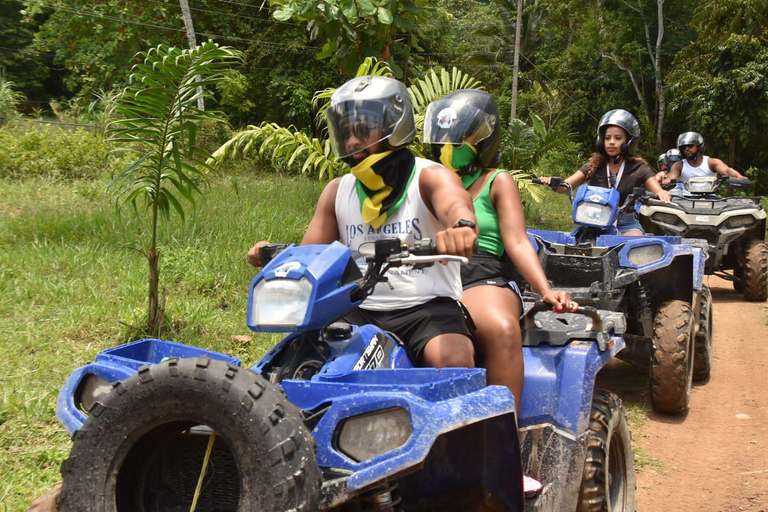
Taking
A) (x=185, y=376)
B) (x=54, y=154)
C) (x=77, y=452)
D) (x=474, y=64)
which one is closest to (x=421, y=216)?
(x=185, y=376)

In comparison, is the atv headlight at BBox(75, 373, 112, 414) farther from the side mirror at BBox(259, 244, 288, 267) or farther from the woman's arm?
the woman's arm

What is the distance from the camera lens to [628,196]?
22.9 feet

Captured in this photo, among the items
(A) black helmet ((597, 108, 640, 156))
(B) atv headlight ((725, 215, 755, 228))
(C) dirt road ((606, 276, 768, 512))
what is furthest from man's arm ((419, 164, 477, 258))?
(B) atv headlight ((725, 215, 755, 228))

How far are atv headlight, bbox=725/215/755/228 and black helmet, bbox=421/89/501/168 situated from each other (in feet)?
20.8

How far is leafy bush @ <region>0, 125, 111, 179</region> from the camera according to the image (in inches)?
461

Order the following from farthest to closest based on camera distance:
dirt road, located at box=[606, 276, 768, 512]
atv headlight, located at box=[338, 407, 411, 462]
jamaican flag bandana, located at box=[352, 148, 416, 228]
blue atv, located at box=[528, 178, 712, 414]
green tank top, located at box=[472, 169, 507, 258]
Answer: blue atv, located at box=[528, 178, 712, 414] → dirt road, located at box=[606, 276, 768, 512] → green tank top, located at box=[472, 169, 507, 258] → jamaican flag bandana, located at box=[352, 148, 416, 228] → atv headlight, located at box=[338, 407, 411, 462]

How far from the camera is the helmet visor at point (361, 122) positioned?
120 inches

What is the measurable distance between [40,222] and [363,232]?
561 centimetres

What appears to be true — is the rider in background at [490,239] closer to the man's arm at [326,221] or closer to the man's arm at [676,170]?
the man's arm at [326,221]

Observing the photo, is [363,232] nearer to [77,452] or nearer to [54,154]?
[77,452]

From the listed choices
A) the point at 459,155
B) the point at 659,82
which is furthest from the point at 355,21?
the point at 659,82

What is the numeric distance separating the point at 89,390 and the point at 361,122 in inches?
55.1

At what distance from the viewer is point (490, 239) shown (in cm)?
416

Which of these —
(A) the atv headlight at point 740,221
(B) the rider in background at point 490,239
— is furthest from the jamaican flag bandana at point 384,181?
(A) the atv headlight at point 740,221
